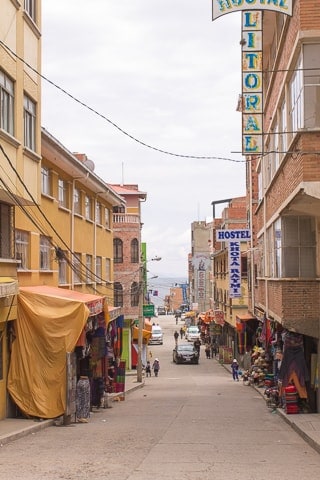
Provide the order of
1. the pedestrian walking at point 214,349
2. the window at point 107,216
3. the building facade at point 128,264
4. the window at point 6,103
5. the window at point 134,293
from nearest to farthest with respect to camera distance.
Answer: the window at point 6,103, the window at point 107,216, the building facade at point 128,264, the window at point 134,293, the pedestrian walking at point 214,349

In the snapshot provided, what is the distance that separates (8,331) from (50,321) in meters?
1.11

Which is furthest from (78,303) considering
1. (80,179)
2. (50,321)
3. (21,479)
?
(80,179)

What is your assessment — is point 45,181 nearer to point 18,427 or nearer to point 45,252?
point 45,252

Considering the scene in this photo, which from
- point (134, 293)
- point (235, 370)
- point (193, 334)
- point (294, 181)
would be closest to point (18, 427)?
point (294, 181)

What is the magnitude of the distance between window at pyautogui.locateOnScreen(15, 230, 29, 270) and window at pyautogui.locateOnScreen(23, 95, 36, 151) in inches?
96.5

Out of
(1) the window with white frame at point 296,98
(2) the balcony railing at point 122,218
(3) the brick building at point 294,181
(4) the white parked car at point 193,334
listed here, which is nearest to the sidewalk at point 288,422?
(3) the brick building at point 294,181

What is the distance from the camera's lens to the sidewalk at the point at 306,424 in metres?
14.5

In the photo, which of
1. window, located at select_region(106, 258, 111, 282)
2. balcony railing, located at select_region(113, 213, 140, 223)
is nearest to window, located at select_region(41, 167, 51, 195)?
window, located at select_region(106, 258, 111, 282)

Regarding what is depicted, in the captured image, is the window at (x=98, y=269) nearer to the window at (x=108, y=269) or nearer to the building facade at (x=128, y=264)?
the window at (x=108, y=269)

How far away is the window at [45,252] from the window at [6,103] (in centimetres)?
572

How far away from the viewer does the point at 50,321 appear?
1794cm

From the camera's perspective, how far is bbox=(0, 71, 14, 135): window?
18.1 metres

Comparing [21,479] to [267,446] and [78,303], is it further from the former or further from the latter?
[78,303]

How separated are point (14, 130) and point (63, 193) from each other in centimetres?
960
